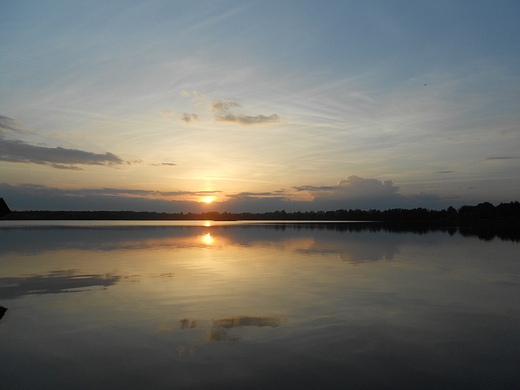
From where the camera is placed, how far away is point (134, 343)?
8180 mm

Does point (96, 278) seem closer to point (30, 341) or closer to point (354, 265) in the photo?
point (30, 341)

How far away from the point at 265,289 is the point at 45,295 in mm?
8282

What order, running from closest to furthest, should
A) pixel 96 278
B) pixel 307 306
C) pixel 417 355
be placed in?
pixel 417 355 < pixel 307 306 < pixel 96 278

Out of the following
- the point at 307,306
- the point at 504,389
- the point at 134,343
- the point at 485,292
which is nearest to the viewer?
the point at 504,389

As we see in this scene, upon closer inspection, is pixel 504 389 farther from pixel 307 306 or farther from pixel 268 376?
pixel 307 306

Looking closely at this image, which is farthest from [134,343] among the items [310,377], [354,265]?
[354,265]

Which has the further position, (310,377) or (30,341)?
(30,341)

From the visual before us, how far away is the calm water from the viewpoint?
21.7ft

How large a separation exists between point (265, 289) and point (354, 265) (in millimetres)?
8368

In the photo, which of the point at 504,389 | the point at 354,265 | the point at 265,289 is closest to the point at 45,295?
the point at 265,289

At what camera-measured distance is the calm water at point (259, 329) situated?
6.62 m

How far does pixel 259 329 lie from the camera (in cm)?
916

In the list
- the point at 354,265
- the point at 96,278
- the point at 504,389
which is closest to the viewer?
the point at 504,389

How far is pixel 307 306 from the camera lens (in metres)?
11.4
